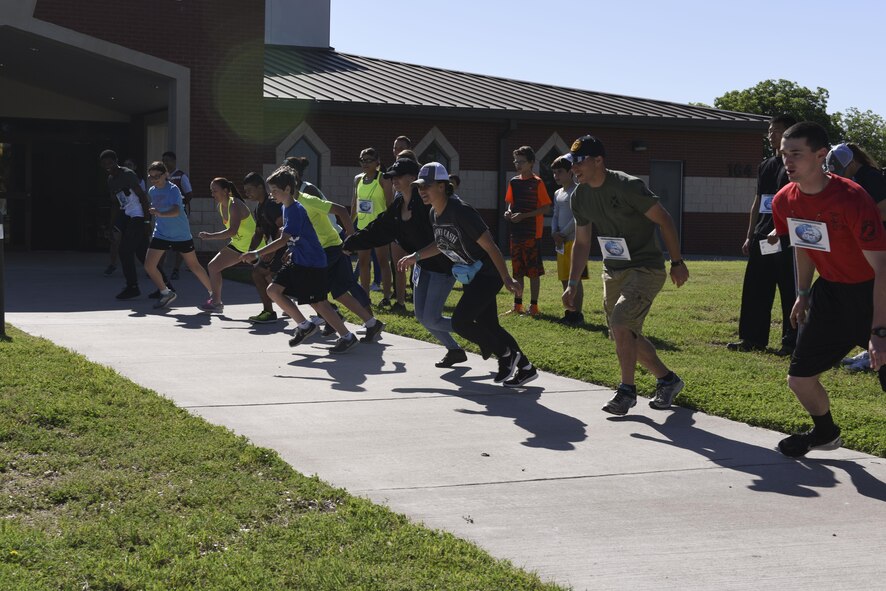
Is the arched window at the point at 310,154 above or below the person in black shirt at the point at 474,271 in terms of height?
above

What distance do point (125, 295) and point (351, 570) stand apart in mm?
11628

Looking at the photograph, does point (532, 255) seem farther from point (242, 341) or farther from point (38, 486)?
point (38, 486)

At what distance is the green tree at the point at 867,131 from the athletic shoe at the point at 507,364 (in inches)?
3939

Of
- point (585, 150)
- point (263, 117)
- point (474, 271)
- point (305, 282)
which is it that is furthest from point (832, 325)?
point (263, 117)

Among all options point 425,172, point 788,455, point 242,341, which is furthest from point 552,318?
point 788,455

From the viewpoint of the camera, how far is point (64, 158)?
27.2 m

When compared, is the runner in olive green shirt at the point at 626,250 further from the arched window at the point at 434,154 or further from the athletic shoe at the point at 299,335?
the arched window at the point at 434,154

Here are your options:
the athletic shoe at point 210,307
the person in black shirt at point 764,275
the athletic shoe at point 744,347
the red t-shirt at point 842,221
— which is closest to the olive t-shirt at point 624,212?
the red t-shirt at point 842,221

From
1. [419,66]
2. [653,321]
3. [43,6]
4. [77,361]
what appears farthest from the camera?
[419,66]

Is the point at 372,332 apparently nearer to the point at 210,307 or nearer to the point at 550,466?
the point at 210,307

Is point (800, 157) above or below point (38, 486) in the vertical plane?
above

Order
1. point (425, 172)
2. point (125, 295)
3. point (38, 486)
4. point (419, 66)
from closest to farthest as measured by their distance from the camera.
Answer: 1. point (38, 486)
2. point (425, 172)
3. point (125, 295)
4. point (419, 66)

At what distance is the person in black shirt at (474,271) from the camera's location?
868cm

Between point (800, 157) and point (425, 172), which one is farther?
point (425, 172)
